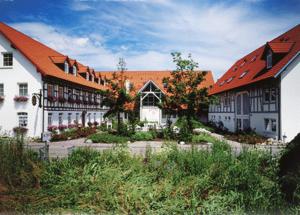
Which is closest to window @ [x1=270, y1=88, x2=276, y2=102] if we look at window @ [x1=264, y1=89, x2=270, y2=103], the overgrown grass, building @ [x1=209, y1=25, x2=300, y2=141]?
building @ [x1=209, y1=25, x2=300, y2=141]

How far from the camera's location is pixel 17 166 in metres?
6.46

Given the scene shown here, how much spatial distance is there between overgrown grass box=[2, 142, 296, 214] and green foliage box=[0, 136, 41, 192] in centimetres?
33

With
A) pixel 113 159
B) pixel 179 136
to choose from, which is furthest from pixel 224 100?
pixel 113 159

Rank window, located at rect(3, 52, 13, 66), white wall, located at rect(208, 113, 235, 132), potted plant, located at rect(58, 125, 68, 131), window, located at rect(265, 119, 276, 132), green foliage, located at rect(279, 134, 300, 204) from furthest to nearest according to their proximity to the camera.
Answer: white wall, located at rect(208, 113, 235, 132)
potted plant, located at rect(58, 125, 68, 131)
window, located at rect(3, 52, 13, 66)
window, located at rect(265, 119, 276, 132)
green foliage, located at rect(279, 134, 300, 204)

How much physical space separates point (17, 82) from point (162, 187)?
64.6 feet

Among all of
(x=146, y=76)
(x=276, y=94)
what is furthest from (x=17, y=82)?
(x=146, y=76)

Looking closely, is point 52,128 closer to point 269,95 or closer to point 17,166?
point 17,166

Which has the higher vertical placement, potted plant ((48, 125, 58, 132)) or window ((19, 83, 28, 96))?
window ((19, 83, 28, 96))

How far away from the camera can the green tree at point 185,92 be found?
1844 centimetres

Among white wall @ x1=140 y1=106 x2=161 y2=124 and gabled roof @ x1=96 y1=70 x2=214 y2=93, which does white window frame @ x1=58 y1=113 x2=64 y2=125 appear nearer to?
white wall @ x1=140 y1=106 x2=161 y2=124

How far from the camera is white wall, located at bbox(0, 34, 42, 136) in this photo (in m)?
20.0

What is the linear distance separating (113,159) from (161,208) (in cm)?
Answer: 299

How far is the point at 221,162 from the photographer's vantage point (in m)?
6.75

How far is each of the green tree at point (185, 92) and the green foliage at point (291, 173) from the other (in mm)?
12793
